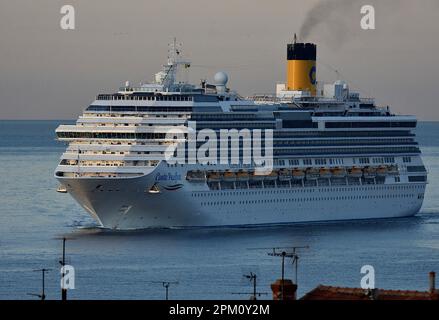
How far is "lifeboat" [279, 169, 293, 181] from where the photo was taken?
88.1 metres

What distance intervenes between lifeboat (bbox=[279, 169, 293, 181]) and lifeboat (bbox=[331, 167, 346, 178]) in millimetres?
3319

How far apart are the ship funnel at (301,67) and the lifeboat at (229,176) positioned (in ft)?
41.1

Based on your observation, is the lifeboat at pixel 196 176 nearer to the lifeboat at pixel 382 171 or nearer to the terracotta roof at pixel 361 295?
the lifeboat at pixel 382 171

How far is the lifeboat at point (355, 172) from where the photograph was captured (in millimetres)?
92188

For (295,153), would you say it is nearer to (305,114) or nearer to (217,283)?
(305,114)

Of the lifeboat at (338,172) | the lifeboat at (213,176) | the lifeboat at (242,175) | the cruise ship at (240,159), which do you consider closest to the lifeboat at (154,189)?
the cruise ship at (240,159)

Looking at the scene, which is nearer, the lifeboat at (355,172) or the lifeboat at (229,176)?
the lifeboat at (229,176)

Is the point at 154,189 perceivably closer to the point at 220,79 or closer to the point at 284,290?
the point at 220,79

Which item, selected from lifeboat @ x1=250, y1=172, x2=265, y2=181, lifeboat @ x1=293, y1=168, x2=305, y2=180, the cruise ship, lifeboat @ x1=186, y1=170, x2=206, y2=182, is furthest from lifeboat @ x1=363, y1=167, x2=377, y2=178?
lifeboat @ x1=186, y1=170, x2=206, y2=182

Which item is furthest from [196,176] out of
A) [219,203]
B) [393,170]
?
[393,170]

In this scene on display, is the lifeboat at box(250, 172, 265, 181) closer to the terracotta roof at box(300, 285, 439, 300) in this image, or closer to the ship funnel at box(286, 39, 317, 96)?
the ship funnel at box(286, 39, 317, 96)
